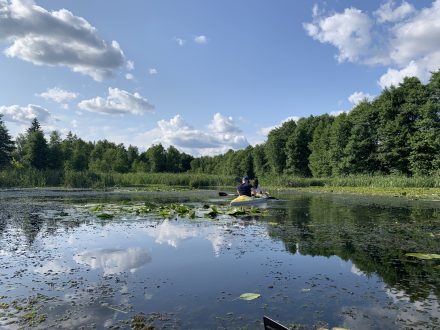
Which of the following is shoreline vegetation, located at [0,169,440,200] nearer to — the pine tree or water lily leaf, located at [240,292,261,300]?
the pine tree

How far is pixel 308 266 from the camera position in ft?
32.9

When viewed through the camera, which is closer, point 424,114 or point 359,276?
point 359,276

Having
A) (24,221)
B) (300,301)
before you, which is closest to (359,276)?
(300,301)

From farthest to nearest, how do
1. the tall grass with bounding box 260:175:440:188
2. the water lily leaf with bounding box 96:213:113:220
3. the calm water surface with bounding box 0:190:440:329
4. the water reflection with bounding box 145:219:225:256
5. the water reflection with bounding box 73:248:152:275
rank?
the tall grass with bounding box 260:175:440:188 → the water lily leaf with bounding box 96:213:113:220 → the water reflection with bounding box 145:219:225:256 → the water reflection with bounding box 73:248:152:275 → the calm water surface with bounding box 0:190:440:329

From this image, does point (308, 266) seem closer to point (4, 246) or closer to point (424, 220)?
point (4, 246)

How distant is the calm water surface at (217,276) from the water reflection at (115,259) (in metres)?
0.03

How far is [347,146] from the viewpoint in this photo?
200 feet

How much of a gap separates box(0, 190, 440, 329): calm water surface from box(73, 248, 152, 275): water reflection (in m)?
0.03

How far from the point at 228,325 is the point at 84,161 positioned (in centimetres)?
8021

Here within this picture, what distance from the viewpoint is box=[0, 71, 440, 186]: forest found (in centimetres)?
4997

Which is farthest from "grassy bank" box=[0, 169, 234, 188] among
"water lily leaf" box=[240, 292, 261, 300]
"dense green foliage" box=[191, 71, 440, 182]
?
"water lily leaf" box=[240, 292, 261, 300]

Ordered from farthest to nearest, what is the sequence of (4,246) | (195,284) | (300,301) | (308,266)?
1. (4,246)
2. (308,266)
3. (195,284)
4. (300,301)

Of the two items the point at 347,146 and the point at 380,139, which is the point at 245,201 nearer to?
the point at 347,146

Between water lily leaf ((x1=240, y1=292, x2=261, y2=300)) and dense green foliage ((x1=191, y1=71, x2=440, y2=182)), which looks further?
dense green foliage ((x1=191, y1=71, x2=440, y2=182))
